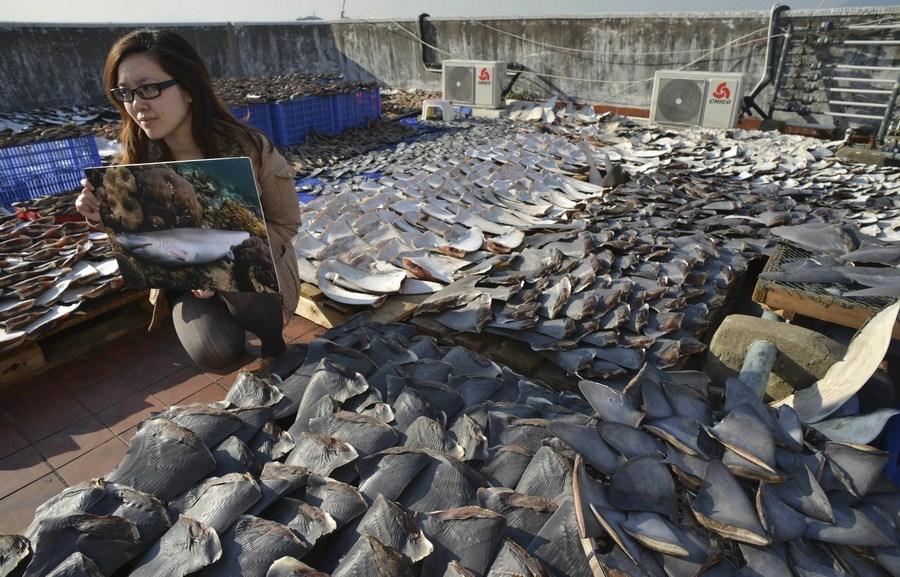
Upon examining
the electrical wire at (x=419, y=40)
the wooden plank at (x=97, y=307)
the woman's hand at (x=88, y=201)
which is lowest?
the wooden plank at (x=97, y=307)

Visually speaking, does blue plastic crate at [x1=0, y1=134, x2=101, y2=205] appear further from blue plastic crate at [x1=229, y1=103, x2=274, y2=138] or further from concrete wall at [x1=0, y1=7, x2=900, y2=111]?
concrete wall at [x1=0, y1=7, x2=900, y2=111]

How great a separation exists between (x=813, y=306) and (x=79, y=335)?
4.02 meters

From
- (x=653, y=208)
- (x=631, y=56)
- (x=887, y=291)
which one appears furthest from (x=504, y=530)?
(x=631, y=56)

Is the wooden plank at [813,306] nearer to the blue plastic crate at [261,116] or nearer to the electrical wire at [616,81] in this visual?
the blue plastic crate at [261,116]

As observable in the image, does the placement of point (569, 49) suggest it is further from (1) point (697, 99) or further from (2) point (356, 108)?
(2) point (356, 108)

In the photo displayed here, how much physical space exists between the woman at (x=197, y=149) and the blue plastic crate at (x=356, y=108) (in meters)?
6.27

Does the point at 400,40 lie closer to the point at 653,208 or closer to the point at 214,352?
the point at 653,208

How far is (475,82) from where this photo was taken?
10477 mm

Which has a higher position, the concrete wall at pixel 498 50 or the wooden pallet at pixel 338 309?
the concrete wall at pixel 498 50

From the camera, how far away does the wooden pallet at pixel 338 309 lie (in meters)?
2.96

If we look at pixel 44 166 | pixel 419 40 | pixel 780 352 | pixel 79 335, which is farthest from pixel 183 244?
pixel 419 40

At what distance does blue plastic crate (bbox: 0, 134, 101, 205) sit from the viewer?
481 centimetres

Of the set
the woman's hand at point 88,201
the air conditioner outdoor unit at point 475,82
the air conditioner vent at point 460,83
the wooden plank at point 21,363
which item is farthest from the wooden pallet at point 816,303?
the air conditioner vent at point 460,83

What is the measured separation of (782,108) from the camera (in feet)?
28.5
